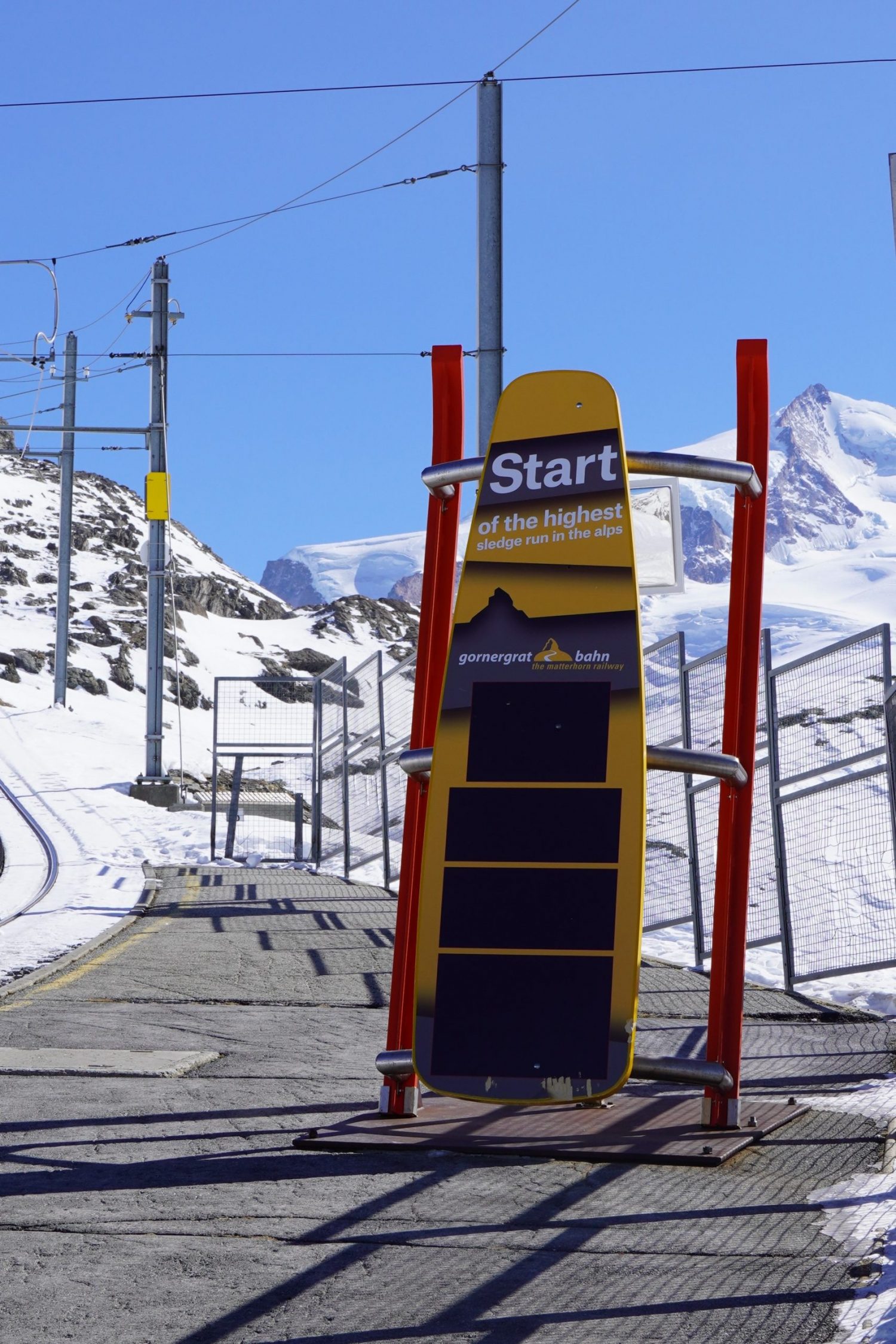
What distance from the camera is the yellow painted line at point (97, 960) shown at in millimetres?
7680

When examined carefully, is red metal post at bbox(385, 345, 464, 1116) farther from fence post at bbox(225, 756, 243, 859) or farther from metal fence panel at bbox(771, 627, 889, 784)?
fence post at bbox(225, 756, 243, 859)

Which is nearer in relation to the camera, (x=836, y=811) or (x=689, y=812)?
(x=836, y=811)

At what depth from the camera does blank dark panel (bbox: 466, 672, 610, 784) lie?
15.2 ft

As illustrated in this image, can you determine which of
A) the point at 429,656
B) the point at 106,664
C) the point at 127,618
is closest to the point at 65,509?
the point at 429,656

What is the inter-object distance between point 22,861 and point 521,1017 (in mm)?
12387

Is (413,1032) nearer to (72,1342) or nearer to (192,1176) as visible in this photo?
(192,1176)

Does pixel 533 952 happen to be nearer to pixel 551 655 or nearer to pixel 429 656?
pixel 551 655

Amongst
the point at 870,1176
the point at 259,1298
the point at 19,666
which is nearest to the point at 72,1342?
the point at 259,1298

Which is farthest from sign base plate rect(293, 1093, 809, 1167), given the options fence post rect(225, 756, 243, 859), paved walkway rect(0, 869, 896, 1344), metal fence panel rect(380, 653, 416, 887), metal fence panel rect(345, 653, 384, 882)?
fence post rect(225, 756, 243, 859)

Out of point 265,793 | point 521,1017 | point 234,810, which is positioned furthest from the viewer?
point 265,793

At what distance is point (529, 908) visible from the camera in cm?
456

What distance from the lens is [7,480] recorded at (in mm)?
133750

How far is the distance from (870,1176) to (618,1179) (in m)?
0.72

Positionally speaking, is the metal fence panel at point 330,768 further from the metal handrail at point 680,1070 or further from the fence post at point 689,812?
the metal handrail at point 680,1070
